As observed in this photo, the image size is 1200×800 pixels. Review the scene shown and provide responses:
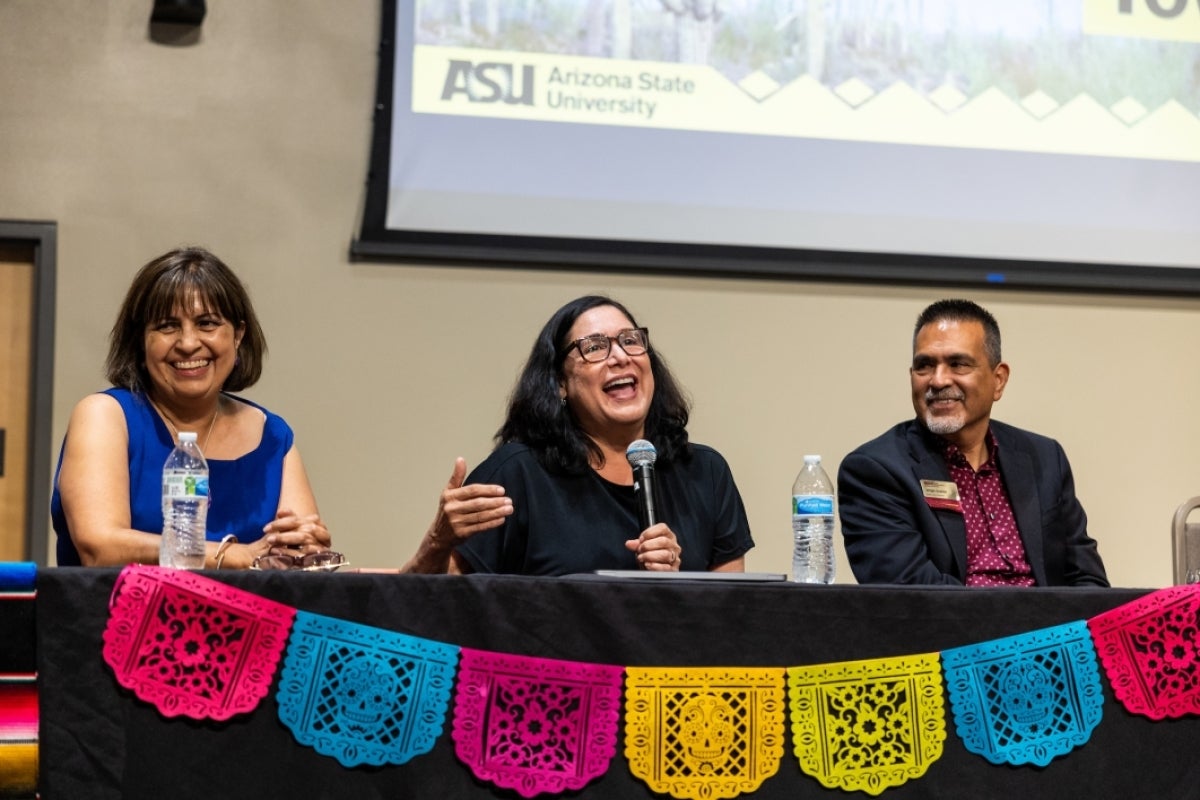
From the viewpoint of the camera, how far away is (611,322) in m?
2.74

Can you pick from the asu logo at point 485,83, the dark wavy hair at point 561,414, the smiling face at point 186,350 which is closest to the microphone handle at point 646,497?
the dark wavy hair at point 561,414

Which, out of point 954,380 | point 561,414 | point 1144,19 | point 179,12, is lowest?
point 561,414

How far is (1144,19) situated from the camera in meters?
4.17

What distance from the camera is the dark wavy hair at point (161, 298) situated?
2.44 meters

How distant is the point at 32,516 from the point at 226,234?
917 mm

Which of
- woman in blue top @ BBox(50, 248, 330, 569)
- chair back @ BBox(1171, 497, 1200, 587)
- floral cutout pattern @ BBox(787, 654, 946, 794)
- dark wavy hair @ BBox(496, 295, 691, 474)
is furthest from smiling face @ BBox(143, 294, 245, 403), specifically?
chair back @ BBox(1171, 497, 1200, 587)

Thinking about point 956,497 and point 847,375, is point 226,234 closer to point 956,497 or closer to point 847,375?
point 847,375

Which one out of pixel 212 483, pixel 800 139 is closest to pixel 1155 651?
pixel 212 483

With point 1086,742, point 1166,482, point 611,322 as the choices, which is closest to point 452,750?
point 1086,742

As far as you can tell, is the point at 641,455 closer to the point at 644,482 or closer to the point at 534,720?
the point at 644,482

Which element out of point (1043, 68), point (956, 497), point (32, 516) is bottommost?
point (32, 516)

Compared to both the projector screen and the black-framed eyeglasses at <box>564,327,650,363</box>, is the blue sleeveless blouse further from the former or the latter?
the projector screen

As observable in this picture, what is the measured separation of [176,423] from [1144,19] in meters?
3.19

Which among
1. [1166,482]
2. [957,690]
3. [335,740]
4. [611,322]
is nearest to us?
[335,740]
